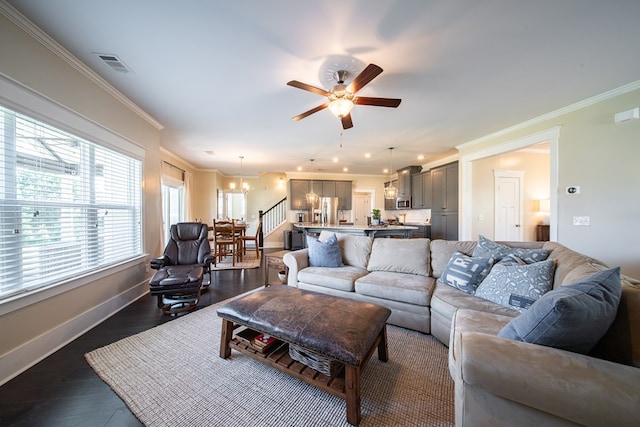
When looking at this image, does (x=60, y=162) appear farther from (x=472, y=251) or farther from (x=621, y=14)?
(x=621, y=14)

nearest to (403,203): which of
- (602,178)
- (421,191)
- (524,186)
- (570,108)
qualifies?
(421,191)

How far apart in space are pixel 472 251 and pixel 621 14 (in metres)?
2.16

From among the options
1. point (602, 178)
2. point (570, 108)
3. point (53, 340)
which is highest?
point (570, 108)

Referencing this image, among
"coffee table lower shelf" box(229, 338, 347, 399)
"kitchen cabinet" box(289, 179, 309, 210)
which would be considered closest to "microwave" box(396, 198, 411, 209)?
"kitchen cabinet" box(289, 179, 309, 210)

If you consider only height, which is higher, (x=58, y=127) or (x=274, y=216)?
(x=58, y=127)

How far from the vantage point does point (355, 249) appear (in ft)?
10.2

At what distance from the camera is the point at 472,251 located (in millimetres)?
2424

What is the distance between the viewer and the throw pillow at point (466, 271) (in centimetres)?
205

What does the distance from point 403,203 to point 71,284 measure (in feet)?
24.1

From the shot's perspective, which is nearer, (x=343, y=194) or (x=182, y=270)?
(x=182, y=270)

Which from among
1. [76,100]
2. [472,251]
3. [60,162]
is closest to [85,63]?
[76,100]

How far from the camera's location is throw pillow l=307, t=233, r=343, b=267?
298 centimetres

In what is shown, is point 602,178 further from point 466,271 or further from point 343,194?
point 343,194

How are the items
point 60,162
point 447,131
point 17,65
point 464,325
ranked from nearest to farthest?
point 464,325 < point 17,65 < point 60,162 < point 447,131
